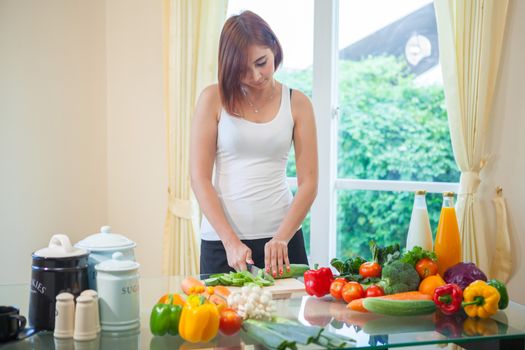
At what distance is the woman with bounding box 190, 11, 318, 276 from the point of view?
8.09 ft

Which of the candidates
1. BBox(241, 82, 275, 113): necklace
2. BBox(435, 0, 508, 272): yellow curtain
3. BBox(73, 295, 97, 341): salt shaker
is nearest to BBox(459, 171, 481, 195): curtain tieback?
BBox(435, 0, 508, 272): yellow curtain

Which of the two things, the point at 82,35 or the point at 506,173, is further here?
the point at 82,35

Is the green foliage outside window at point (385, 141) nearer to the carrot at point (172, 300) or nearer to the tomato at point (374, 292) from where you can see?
the tomato at point (374, 292)

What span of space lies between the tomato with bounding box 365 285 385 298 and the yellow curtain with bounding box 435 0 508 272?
5.94 ft

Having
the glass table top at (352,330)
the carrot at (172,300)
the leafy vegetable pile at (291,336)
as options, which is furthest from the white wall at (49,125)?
the leafy vegetable pile at (291,336)

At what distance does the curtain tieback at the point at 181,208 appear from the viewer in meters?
3.91

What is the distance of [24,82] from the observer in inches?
143

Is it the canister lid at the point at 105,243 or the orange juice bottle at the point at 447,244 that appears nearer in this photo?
the canister lid at the point at 105,243

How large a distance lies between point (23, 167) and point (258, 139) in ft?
5.56

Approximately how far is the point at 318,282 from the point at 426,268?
0.30 metres

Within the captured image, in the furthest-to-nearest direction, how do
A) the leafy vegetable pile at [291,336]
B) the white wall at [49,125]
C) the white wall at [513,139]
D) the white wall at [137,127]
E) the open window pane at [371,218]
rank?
the white wall at [137,127], the open window pane at [371,218], the white wall at [49,125], the white wall at [513,139], the leafy vegetable pile at [291,336]

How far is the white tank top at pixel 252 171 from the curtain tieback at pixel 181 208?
1316 mm

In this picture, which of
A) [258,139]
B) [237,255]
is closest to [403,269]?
[237,255]

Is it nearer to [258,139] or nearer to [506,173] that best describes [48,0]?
[258,139]
